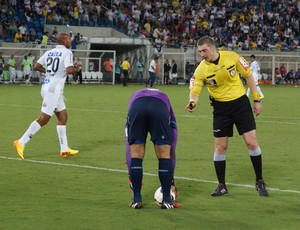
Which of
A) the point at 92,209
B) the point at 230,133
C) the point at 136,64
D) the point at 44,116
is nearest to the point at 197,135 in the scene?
the point at 44,116

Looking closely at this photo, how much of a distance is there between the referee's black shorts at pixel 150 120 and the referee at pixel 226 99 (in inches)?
52.6

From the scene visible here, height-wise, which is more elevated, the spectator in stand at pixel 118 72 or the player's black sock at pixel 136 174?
the player's black sock at pixel 136 174

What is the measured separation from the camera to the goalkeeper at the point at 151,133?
8297 mm

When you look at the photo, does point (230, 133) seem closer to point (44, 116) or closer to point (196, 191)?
point (196, 191)

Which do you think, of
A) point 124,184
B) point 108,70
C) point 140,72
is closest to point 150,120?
point 124,184

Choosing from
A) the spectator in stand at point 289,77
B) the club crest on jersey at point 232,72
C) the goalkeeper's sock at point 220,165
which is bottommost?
A: the spectator in stand at point 289,77

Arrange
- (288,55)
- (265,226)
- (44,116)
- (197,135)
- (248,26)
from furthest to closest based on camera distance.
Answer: (248,26) < (288,55) < (197,135) < (44,116) < (265,226)

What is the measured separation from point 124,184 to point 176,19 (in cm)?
4708

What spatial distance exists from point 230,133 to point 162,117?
1766 mm

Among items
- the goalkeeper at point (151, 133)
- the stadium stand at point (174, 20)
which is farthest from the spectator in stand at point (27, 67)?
the goalkeeper at point (151, 133)

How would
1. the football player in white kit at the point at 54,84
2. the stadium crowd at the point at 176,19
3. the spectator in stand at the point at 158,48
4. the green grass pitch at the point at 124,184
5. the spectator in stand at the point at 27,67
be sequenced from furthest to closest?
the spectator in stand at the point at 158,48
the stadium crowd at the point at 176,19
the spectator in stand at the point at 27,67
the football player in white kit at the point at 54,84
the green grass pitch at the point at 124,184

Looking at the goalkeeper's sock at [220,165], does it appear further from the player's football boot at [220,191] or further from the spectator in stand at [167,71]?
the spectator in stand at [167,71]

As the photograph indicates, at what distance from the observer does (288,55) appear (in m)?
55.6

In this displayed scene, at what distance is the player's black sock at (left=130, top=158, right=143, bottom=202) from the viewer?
843 cm
